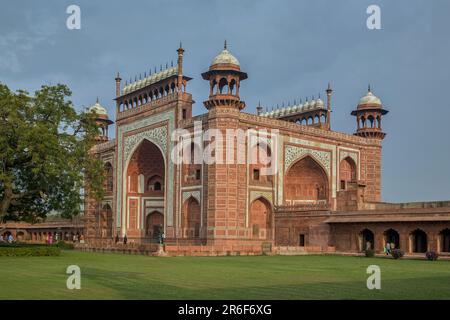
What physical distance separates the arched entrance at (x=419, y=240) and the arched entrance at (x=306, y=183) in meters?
12.4

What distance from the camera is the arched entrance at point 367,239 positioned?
3362cm

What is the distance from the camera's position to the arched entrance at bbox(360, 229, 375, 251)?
33.6 m

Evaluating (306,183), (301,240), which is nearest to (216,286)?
(301,240)

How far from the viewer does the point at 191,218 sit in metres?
38.7

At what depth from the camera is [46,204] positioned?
29047 millimetres

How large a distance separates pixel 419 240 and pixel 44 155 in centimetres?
1900

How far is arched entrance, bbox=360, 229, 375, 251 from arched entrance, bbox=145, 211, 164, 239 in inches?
702

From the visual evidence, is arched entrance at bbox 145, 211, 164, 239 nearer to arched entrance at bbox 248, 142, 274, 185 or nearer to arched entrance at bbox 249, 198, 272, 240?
arched entrance at bbox 249, 198, 272, 240

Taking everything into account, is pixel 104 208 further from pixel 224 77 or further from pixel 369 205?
pixel 369 205

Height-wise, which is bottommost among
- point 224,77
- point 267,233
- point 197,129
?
point 267,233

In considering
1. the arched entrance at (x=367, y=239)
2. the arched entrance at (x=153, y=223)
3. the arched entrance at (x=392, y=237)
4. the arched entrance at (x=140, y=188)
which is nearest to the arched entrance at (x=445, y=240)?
the arched entrance at (x=392, y=237)

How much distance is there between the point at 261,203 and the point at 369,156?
11858mm
